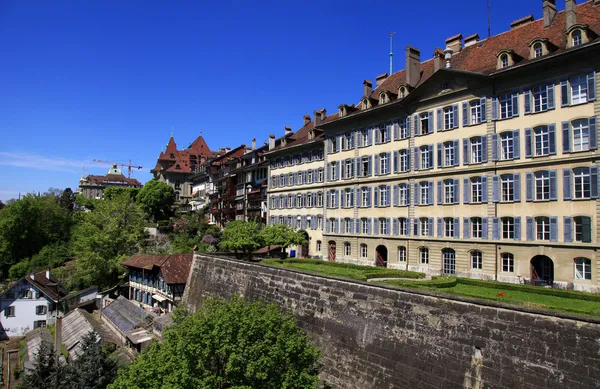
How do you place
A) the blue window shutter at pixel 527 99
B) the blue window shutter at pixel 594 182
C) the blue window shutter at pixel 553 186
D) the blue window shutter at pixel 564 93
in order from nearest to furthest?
1. the blue window shutter at pixel 594 182
2. the blue window shutter at pixel 564 93
3. the blue window shutter at pixel 553 186
4. the blue window shutter at pixel 527 99

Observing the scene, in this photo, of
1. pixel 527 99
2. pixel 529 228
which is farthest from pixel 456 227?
pixel 527 99

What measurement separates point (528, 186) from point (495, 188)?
7.43 ft

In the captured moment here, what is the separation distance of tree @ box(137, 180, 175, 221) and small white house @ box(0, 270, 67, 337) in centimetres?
2793

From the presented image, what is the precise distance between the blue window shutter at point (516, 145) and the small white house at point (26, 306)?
50.5m

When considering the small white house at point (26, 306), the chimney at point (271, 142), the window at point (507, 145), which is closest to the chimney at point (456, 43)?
the window at point (507, 145)

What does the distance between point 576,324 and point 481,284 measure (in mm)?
14323

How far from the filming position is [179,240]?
6097cm

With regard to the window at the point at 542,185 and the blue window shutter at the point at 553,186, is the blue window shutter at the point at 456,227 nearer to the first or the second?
the window at the point at 542,185

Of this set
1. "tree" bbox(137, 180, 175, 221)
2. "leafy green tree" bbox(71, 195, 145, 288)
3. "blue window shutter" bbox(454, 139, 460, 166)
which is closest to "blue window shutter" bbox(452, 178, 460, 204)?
"blue window shutter" bbox(454, 139, 460, 166)

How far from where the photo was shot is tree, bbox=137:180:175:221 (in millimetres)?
77688

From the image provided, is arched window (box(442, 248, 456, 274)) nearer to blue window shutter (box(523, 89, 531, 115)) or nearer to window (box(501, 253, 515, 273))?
window (box(501, 253, 515, 273))

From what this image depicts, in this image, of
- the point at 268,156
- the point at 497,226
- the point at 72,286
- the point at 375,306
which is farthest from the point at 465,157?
the point at 72,286

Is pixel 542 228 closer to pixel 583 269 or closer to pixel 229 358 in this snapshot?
pixel 583 269

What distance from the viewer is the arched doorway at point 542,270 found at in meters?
27.9
